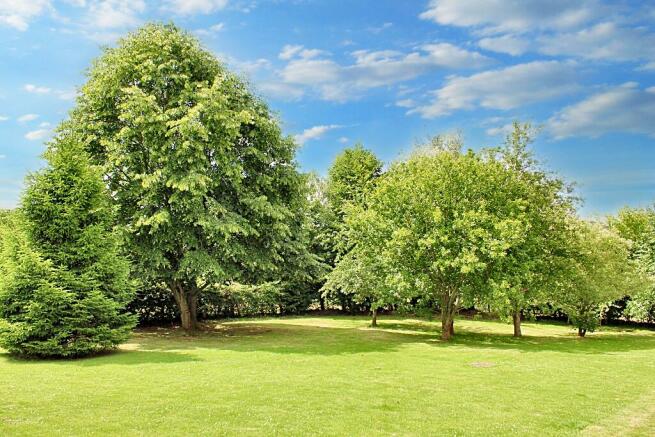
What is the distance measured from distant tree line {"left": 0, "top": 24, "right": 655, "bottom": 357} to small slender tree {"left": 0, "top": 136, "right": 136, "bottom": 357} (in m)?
0.07

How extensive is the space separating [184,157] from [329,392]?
1475 cm

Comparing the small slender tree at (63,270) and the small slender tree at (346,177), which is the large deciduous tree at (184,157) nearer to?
the small slender tree at (63,270)

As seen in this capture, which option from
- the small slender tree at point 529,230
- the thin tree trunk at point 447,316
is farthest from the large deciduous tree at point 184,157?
the small slender tree at point 529,230

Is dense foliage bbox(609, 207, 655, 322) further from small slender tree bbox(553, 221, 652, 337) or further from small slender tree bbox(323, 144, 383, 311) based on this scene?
small slender tree bbox(323, 144, 383, 311)

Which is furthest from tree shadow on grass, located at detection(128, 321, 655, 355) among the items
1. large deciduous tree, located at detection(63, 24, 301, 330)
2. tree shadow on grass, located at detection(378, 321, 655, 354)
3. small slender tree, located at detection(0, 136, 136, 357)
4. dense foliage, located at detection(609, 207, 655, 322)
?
dense foliage, located at detection(609, 207, 655, 322)

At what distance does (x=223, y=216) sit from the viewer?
926 inches

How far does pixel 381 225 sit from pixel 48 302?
1541 centimetres

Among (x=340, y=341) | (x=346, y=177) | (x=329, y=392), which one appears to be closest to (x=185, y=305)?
(x=340, y=341)

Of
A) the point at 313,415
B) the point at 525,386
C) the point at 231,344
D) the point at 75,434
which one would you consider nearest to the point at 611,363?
the point at 525,386

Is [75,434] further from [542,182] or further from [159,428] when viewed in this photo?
[542,182]

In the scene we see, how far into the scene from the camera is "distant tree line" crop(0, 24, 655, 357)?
60.6ft

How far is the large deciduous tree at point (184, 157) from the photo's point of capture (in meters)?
22.8

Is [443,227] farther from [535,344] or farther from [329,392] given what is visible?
[329,392]

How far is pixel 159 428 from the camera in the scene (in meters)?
8.89
